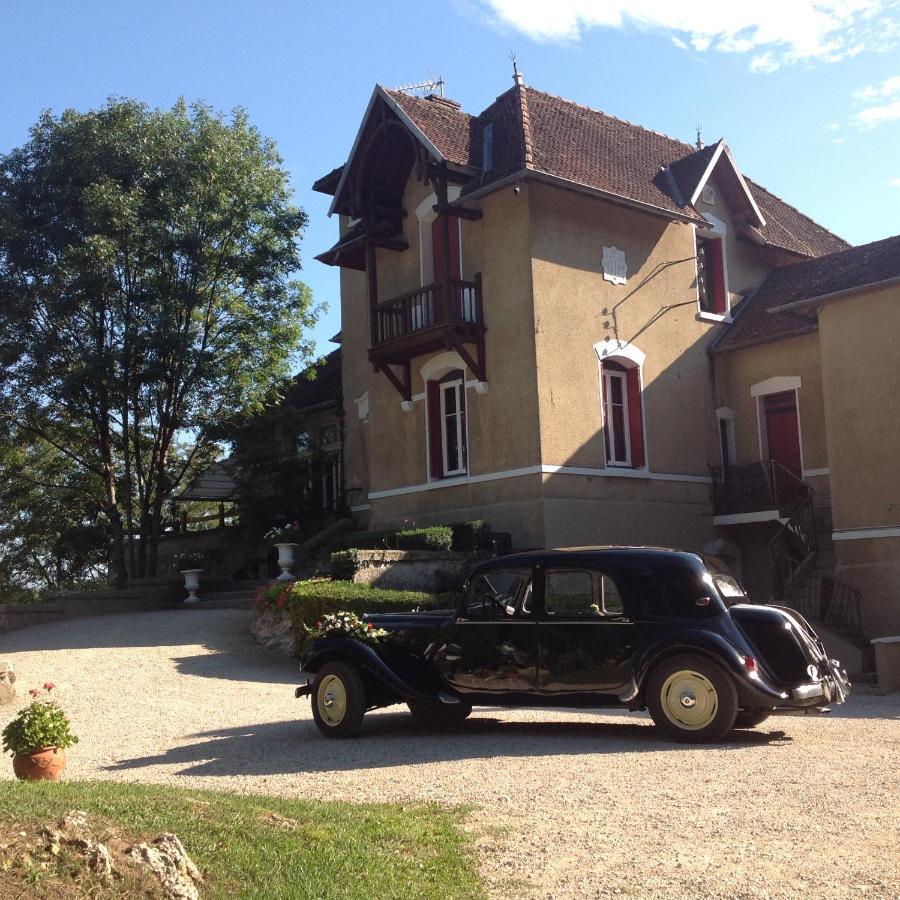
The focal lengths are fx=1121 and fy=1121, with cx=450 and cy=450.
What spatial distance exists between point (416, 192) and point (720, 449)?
817 centimetres

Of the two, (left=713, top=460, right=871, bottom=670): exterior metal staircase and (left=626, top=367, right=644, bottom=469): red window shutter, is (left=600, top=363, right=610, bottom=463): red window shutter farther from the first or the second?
(left=713, top=460, right=871, bottom=670): exterior metal staircase

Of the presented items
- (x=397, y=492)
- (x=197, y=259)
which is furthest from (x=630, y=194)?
(x=197, y=259)

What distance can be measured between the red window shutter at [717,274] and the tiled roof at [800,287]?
17.9 inches

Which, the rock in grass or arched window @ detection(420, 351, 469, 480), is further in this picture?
arched window @ detection(420, 351, 469, 480)

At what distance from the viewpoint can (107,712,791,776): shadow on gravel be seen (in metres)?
9.00

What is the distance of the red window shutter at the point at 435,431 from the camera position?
72.5 feet

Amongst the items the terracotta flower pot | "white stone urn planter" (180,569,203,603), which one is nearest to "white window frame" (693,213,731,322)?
"white stone urn planter" (180,569,203,603)

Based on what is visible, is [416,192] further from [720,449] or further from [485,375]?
[720,449]

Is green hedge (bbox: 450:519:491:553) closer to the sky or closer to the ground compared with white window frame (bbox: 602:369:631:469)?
closer to the ground

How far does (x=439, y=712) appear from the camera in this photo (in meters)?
10.9

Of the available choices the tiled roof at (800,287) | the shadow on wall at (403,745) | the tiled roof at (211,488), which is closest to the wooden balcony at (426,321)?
the tiled roof at (800,287)

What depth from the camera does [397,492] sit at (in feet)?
74.5

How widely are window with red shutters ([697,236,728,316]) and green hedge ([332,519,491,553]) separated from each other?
792 centimetres

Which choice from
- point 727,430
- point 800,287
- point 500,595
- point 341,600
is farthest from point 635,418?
point 500,595
